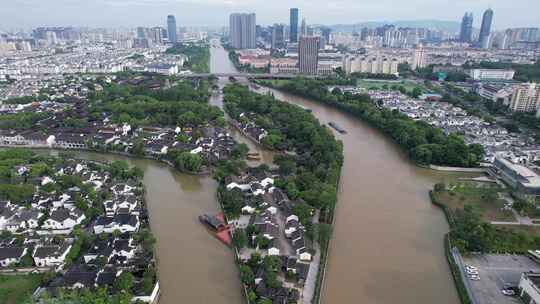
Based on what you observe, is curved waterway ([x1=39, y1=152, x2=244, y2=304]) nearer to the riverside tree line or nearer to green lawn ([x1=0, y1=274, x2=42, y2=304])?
green lawn ([x1=0, y1=274, x2=42, y2=304])

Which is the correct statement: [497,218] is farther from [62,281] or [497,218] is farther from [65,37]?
[65,37]

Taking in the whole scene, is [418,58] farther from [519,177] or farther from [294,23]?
[294,23]

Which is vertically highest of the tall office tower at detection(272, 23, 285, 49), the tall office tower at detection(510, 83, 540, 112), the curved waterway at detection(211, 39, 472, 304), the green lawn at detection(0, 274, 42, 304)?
the tall office tower at detection(272, 23, 285, 49)

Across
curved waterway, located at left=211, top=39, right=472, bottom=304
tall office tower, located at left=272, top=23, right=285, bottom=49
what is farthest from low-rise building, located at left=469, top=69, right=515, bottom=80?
tall office tower, located at left=272, top=23, right=285, bottom=49

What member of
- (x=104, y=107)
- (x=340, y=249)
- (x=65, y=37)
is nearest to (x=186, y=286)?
(x=340, y=249)

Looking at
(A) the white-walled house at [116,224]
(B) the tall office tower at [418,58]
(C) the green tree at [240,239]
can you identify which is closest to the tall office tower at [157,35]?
(B) the tall office tower at [418,58]

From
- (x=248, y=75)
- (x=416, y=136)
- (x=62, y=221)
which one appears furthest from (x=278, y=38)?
(x=62, y=221)
